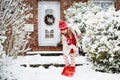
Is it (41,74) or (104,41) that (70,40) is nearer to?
(41,74)

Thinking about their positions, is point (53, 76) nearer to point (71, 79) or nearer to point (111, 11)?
point (71, 79)

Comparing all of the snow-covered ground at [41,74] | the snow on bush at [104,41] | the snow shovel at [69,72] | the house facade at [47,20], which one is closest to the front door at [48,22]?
the house facade at [47,20]

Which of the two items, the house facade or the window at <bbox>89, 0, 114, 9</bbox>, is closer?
the house facade

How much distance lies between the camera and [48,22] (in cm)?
2334

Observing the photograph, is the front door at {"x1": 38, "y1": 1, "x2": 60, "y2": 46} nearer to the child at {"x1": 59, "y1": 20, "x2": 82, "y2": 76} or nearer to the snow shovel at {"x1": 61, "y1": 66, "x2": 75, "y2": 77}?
the child at {"x1": 59, "y1": 20, "x2": 82, "y2": 76}

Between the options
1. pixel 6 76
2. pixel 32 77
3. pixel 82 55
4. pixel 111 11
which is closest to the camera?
pixel 6 76

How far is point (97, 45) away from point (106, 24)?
72cm

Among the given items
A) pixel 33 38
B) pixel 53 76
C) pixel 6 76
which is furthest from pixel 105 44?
pixel 33 38

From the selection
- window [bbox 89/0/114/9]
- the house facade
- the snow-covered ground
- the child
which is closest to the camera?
the snow-covered ground

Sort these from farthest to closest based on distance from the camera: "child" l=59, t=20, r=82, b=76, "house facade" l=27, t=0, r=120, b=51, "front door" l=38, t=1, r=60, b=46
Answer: "front door" l=38, t=1, r=60, b=46, "house facade" l=27, t=0, r=120, b=51, "child" l=59, t=20, r=82, b=76

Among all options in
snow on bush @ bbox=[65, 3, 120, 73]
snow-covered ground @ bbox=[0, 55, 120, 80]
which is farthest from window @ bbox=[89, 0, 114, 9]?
snow-covered ground @ bbox=[0, 55, 120, 80]

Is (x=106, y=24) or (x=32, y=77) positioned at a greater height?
(x=106, y=24)

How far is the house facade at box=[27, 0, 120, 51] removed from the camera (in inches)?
904

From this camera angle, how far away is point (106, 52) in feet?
43.9
